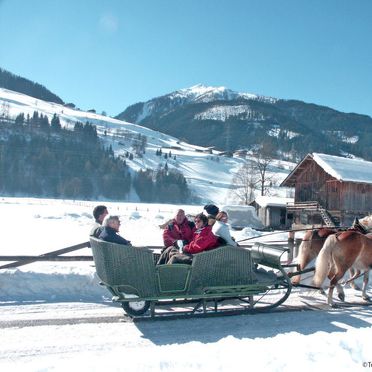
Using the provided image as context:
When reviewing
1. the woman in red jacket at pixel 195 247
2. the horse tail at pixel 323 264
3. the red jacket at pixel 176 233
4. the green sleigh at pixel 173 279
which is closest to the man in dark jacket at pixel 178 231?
the red jacket at pixel 176 233

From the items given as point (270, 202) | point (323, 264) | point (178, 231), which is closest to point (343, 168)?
point (270, 202)

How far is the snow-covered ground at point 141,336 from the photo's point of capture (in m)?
4.27

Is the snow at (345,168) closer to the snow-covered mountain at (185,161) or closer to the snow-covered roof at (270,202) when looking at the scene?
the snow-covered roof at (270,202)

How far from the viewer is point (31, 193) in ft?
373

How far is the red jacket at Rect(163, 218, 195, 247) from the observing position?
8.00 m

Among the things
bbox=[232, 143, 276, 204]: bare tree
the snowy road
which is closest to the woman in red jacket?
the snowy road

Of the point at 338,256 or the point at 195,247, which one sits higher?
the point at 195,247

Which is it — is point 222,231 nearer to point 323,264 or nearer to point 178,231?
point 178,231

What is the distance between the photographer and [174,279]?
6414 millimetres

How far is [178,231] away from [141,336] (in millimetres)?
2682

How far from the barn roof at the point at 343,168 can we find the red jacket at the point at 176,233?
28.3 meters

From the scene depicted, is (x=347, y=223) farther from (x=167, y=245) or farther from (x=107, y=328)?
(x=107, y=328)

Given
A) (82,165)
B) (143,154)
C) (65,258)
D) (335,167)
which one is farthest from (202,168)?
(65,258)

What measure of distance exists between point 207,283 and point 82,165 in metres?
127
